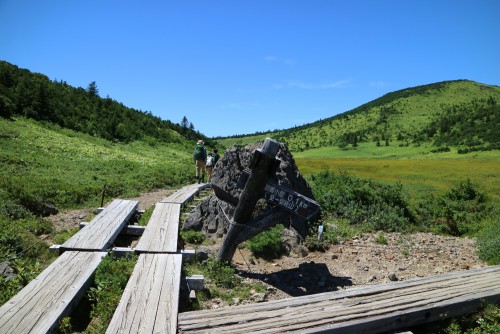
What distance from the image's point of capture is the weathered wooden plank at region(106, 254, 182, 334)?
3943mm

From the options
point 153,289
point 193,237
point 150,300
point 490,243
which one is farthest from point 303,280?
point 490,243

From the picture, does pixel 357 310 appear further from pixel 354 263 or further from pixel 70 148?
pixel 70 148

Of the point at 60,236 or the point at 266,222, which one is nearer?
the point at 266,222

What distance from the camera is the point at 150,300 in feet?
14.9

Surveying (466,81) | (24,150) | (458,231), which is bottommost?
(458,231)

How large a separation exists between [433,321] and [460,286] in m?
0.85

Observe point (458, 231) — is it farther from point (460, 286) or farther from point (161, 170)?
point (161, 170)

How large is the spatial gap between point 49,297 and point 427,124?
124247mm

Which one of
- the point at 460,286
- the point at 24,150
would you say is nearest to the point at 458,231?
the point at 460,286

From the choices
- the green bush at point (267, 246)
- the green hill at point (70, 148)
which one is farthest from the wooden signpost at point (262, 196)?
the green hill at point (70, 148)

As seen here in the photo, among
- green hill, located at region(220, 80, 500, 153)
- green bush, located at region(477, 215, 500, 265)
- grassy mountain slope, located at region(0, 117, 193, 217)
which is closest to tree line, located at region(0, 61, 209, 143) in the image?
grassy mountain slope, located at region(0, 117, 193, 217)

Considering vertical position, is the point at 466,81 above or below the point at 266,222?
above

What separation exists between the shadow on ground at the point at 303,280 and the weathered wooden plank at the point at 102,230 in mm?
2685

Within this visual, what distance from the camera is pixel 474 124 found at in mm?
88375
